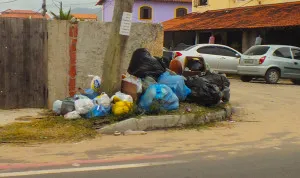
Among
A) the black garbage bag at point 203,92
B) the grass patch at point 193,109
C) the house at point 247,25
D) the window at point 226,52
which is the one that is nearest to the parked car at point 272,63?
the window at point 226,52

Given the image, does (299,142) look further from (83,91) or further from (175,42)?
(175,42)

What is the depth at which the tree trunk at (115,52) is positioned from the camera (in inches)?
335

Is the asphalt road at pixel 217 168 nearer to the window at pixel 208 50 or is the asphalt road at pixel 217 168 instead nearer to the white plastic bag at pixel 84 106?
the white plastic bag at pixel 84 106

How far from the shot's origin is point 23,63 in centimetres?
908

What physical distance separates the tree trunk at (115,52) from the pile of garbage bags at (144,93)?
0.21 m

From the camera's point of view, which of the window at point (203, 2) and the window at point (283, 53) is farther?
the window at point (203, 2)

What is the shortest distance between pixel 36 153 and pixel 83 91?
337 cm

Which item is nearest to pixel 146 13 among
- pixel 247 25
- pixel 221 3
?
pixel 221 3

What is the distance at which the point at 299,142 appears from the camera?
23.6 feet

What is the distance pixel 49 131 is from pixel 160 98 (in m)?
2.19

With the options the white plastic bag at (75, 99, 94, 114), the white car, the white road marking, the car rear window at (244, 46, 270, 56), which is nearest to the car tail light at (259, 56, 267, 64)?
the car rear window at (244, 46, 270, 56)

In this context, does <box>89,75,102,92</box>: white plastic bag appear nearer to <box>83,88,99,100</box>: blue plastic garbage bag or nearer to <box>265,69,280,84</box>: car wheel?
<box>83,88,99,100</box>: blue plastic garbage bag

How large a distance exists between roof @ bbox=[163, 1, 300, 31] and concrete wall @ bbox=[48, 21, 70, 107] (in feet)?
45.8

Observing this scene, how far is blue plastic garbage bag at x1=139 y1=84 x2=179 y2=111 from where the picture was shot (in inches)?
325
